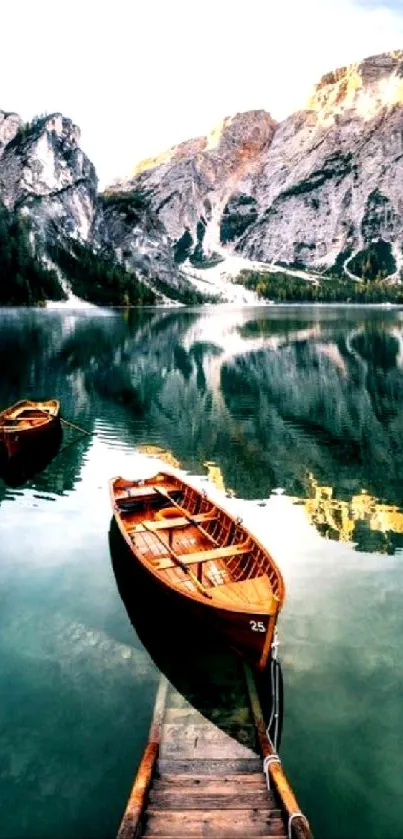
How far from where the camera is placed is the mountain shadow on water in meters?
14.8

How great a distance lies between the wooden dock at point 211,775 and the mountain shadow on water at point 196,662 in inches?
2.0

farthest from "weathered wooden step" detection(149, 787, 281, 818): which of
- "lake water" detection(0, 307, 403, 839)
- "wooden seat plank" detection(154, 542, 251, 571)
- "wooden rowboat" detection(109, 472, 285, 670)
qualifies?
"wooden seat plank" detection(154, 542, 251, 571)

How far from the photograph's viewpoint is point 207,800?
1088 cm

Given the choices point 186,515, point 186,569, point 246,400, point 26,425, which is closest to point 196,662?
point 186,569

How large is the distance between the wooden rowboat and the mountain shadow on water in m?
0.83

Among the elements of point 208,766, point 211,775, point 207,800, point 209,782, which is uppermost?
point 207,800

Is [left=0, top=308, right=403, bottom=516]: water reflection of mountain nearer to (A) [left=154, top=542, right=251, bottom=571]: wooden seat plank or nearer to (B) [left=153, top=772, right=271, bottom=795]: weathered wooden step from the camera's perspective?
(A) [left=154, top=542, right=251, bottom=571]: wooden seat plank

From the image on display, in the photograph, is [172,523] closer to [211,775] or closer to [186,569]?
[186,569]

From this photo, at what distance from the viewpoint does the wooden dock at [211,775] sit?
10180 millimetres

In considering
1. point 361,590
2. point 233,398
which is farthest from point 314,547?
point 233,398

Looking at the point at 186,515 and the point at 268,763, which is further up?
the point at 186,515

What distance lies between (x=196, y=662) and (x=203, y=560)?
297cm

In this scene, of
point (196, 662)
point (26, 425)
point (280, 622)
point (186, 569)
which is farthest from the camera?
point (26, 425)

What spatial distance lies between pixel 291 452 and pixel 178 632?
2416cm
